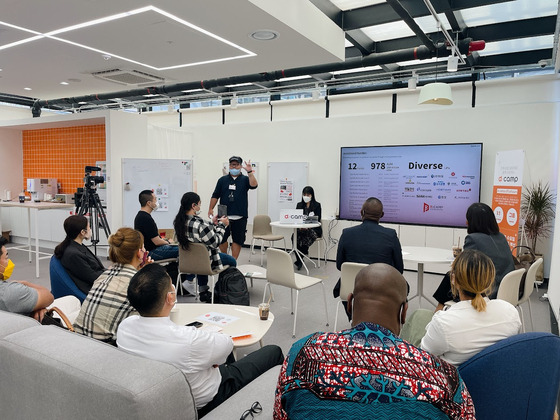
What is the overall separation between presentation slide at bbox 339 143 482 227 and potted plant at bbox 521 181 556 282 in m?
0.70

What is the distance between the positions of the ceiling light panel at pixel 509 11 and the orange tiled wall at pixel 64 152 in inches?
250

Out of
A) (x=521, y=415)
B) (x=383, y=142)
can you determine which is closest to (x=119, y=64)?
(x=383, y=142)

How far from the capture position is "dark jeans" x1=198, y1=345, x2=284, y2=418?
6.22 ft

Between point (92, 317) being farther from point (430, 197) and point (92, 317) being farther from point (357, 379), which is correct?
point (430, 197)

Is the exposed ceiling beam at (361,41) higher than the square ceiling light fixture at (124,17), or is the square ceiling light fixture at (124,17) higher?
the exposed ceiling beam at (361,41)

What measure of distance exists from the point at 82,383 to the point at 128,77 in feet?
17.8

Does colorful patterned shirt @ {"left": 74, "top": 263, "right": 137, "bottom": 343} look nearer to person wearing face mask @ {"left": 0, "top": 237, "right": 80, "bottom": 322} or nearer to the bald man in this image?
person wearing face mask @ {"left": 0, "top": 237, "right": 80, "bottom": 322}

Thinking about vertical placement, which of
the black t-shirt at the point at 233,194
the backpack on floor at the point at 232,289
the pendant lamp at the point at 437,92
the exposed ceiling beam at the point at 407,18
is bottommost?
the backpack on floor at the point at 232,289

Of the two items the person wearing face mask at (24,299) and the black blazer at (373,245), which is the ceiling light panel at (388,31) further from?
the person wearing face mask at (24,299)

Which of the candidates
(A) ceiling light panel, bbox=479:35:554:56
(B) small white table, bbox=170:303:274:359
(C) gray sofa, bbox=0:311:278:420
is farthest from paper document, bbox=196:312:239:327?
(A) ceiling light panel, bbox=479:35:554:56

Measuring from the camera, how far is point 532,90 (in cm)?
630

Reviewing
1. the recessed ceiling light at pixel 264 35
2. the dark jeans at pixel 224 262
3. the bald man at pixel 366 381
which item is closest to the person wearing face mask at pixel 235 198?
the dark jeans at pixel 224 262

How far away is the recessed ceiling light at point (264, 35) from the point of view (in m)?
3.97

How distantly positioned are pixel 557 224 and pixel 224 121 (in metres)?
7.01
